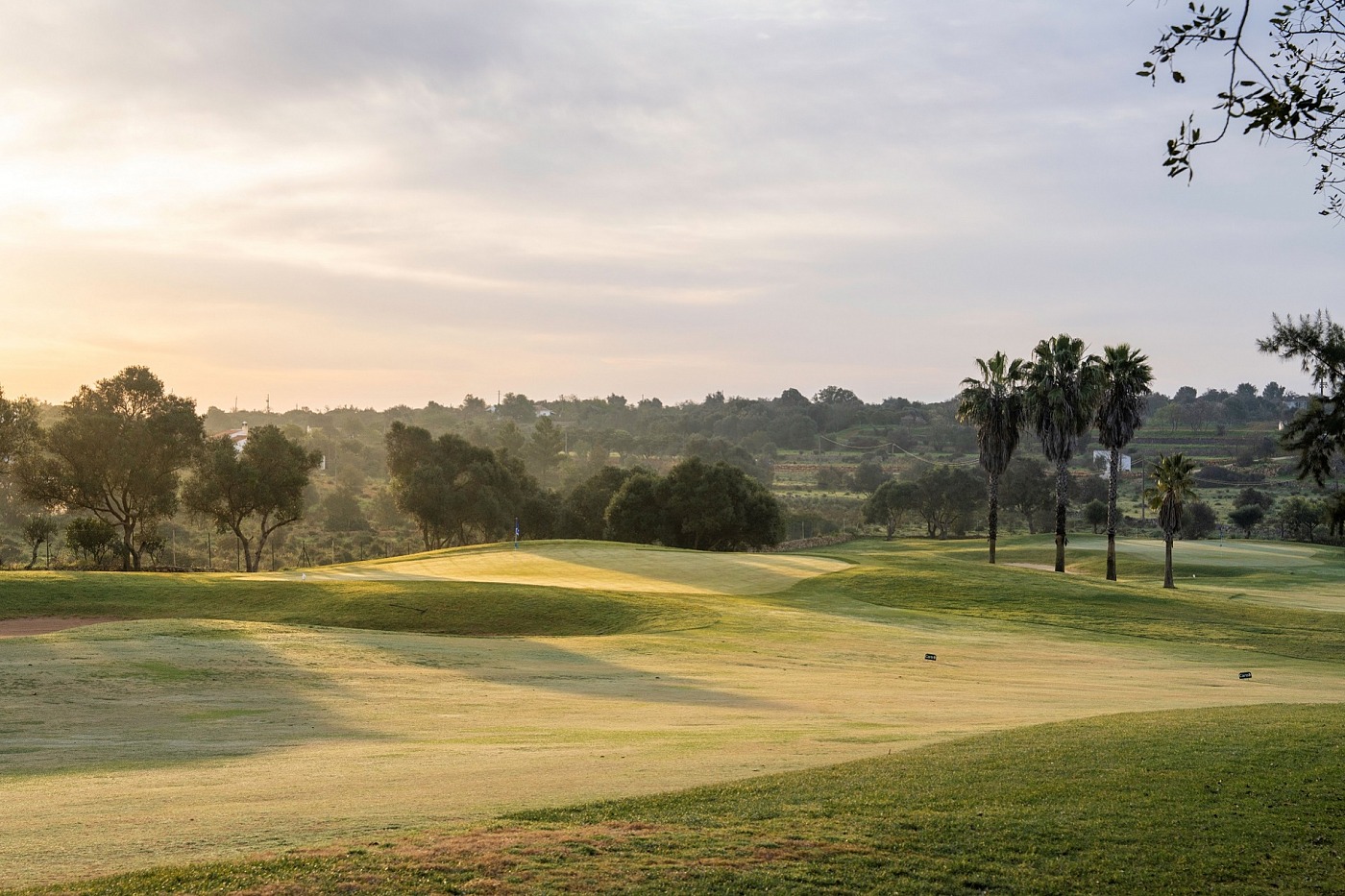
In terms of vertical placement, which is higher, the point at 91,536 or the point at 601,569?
the point at 91,536

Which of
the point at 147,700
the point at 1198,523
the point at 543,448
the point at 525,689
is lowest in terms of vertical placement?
the point at 525,689

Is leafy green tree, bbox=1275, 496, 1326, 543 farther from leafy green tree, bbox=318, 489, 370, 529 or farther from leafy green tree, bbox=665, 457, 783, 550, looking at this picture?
leafy green tree, bbox=318, 489, 370, 529

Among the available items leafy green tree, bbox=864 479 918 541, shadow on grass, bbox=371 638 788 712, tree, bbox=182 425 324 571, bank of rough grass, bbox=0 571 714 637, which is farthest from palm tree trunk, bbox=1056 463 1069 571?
leafy green tree, bbox=864 479 918 541

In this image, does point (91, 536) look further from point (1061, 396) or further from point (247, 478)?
point (1061, 396)

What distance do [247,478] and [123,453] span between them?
714 centimetres

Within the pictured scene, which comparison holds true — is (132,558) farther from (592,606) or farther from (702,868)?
(702,868)

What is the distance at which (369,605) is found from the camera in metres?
35.6

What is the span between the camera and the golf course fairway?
11203mm

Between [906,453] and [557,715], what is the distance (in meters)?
178

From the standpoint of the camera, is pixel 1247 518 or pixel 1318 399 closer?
pixel 1318 399

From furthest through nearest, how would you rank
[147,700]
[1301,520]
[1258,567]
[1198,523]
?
[1198,523] → [1301,520] → [1258,567] → [147,700]

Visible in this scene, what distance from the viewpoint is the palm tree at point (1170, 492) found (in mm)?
59781

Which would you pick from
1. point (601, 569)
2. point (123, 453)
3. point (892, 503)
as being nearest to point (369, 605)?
point (601, 569)

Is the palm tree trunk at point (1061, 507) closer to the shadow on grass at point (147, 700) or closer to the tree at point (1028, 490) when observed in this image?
the shadow on grass at point (147, 700)
